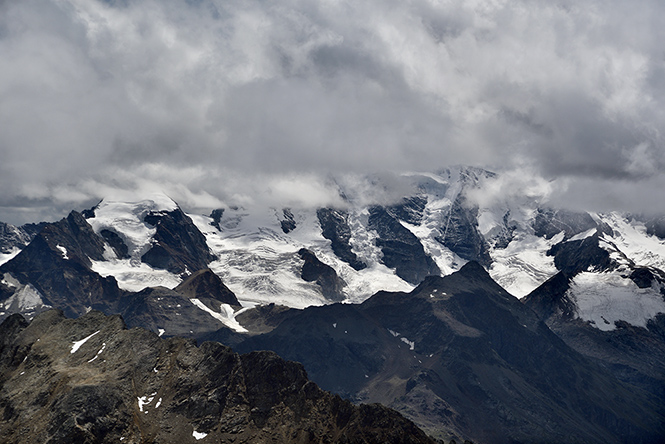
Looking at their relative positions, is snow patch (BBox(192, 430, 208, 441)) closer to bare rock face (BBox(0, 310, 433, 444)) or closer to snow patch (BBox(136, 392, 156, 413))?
bare rock face (BBox(0, 310, 433, 444))

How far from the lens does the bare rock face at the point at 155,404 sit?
534 ft

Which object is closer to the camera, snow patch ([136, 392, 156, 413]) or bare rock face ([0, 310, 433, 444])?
bare rock face ([0, 310, 433, 444])

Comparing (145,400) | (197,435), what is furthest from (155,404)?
(197,435)

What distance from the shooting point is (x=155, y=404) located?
17925 cm

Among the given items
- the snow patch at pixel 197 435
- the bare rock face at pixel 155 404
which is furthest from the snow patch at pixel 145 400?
the snow patch at pixel 197 435

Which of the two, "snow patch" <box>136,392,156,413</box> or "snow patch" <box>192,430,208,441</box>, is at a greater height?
"snow patch" <box>192,430,208,441</box>

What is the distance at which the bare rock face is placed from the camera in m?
163

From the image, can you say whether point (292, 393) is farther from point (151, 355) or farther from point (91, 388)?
point (91, 388)

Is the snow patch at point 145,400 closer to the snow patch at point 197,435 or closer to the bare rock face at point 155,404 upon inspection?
the bare rock face at point 155,404

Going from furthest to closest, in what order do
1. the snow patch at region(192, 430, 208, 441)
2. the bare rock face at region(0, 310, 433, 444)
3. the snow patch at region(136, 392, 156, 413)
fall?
the snow patch at region(136, 392, 156, 413) < the snow patch at region(192, 430, 208, 441) < the bare rock face at region(0, 310, 433, 444)

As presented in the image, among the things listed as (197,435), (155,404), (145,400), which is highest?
(197,435)

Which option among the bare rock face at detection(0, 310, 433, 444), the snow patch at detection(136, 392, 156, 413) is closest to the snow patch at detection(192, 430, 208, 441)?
the bare rock face at detection(0, 310, 433, 444)

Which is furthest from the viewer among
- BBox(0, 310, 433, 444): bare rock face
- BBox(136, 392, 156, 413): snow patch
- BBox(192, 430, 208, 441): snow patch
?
BBox(136, 392, 156, 413): snow patch

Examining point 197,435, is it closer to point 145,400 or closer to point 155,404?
point 155,404
